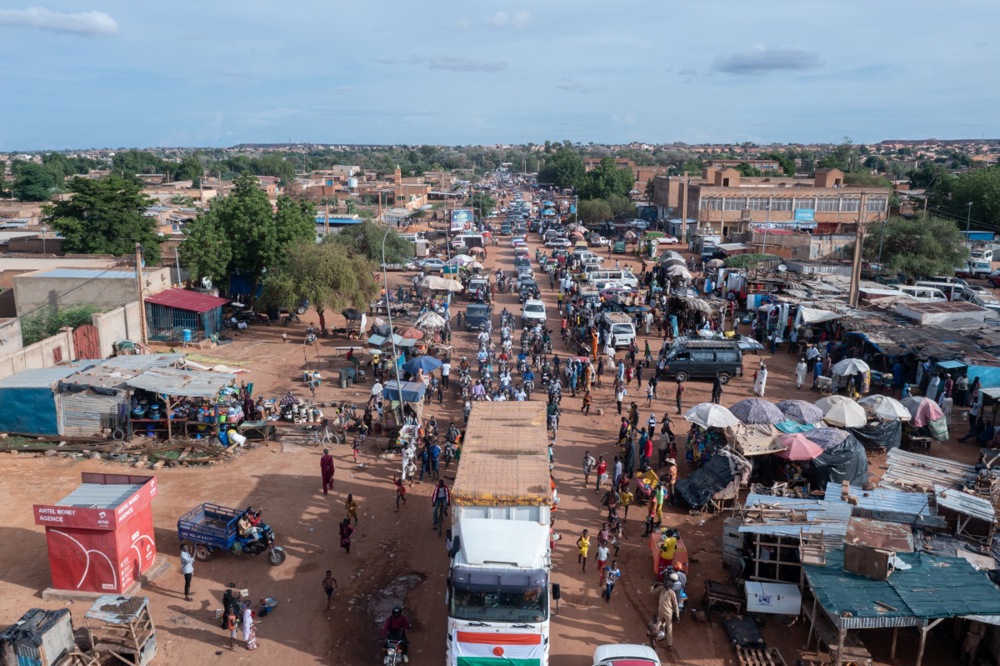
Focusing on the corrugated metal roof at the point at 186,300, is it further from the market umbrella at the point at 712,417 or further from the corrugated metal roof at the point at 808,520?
the corrugated metal roof at the point at 808,520

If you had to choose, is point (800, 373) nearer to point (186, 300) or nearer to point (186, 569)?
point (186, 569)

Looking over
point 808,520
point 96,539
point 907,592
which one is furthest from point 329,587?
point 907,592

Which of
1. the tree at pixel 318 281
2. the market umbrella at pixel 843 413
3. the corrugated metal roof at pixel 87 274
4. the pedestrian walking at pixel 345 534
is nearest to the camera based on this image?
the pedestrian walking at pixel 345 534

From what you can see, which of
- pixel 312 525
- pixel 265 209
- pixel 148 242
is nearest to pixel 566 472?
pixel 312 525

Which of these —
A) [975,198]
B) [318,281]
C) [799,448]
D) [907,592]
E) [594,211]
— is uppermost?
[975,198]

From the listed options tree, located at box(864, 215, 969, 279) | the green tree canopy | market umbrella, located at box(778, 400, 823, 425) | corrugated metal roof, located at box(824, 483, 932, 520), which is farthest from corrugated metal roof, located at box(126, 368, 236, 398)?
the green tree canopy

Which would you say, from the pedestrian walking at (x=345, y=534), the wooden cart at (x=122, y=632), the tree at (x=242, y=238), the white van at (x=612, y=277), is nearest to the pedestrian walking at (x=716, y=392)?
the pedestrian walking at (x=345, y=534)
